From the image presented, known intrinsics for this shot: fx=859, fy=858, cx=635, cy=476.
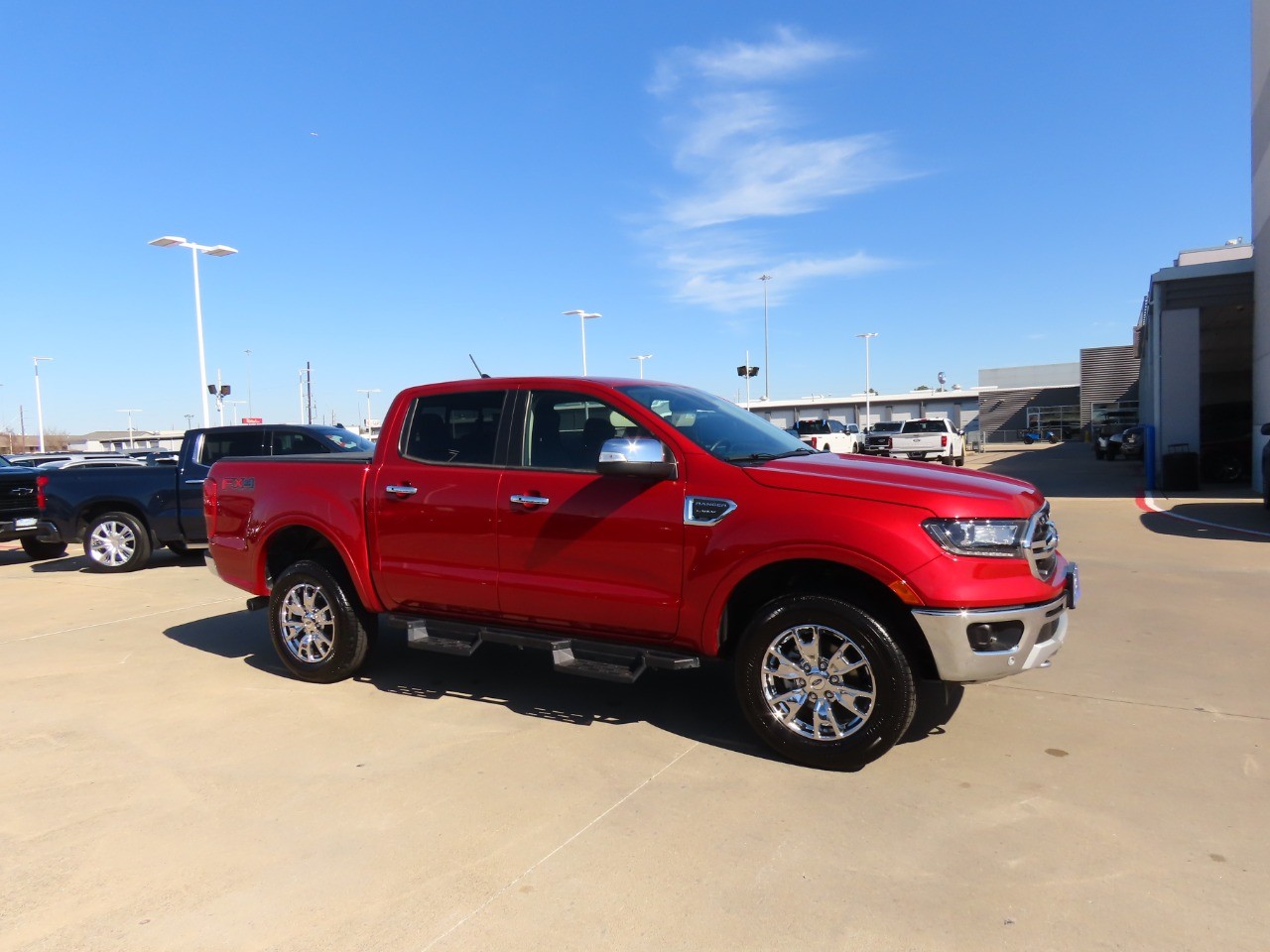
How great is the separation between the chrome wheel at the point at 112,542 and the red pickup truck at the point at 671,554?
6.45 meters

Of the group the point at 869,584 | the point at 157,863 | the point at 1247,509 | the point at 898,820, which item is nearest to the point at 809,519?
the point at 869,584

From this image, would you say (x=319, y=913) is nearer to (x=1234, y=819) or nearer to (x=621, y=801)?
(x=621, y=801)

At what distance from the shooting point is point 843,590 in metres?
4.06

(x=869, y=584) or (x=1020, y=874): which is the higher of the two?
(x=869, y=584)

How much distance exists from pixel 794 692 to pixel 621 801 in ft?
3.16

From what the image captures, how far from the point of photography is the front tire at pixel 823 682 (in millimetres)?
3861

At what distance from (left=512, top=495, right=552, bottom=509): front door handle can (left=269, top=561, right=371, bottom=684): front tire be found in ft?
5.07

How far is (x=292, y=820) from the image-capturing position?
3.67 m

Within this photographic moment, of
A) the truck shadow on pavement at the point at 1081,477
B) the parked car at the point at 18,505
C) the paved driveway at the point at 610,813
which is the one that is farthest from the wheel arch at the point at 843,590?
the parked car at the point at 18,505

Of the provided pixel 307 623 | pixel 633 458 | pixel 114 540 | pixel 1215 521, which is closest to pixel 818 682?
pixel 633 458

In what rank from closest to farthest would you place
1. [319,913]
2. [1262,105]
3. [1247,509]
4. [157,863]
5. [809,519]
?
[319,913] < [157,863] < [809,519] < [1247,509] < [1262,105]

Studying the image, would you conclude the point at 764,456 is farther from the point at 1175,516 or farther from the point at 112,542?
the point at 1175,516

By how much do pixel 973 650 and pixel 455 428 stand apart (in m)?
3.14

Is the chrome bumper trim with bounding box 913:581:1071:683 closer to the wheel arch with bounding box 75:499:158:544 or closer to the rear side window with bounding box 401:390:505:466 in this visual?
the rear side window with bounding box 401:390:505:466
